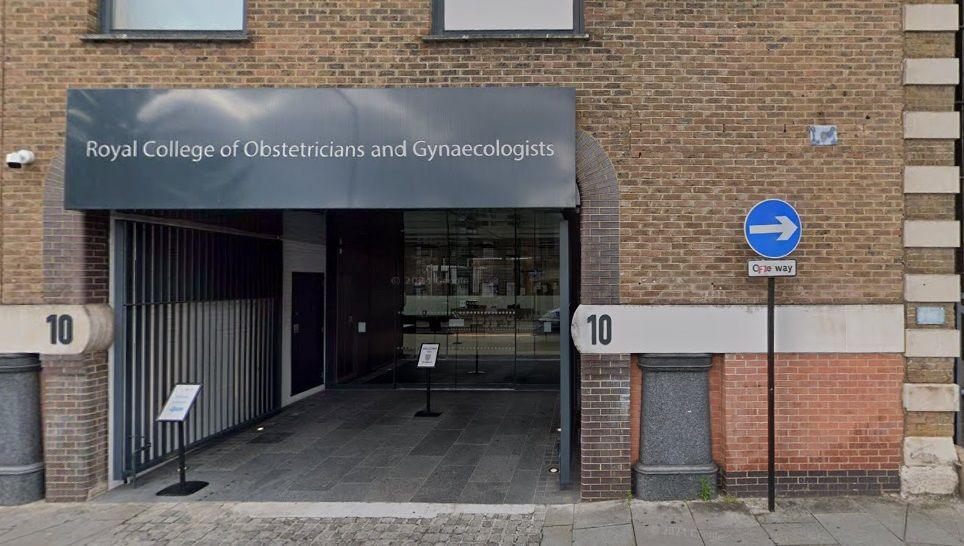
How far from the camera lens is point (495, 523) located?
17.8ft

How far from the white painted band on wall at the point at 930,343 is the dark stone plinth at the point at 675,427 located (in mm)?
2162

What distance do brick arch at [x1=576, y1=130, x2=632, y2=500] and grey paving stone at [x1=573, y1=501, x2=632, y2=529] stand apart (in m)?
0.11

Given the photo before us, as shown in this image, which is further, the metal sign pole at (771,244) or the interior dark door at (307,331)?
the interior dark door at (307,331)

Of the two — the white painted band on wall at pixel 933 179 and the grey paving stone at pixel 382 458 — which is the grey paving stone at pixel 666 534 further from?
the white painted band on wall at pixel 933 179

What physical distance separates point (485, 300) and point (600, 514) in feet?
24.1

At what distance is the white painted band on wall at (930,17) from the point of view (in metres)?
5.95

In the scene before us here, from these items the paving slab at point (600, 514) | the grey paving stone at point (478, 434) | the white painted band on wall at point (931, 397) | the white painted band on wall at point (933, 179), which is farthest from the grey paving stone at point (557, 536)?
the white painted band on wall at point (933, 179)

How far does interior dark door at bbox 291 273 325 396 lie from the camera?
34.9 feet

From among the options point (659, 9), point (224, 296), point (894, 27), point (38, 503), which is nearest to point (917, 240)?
point (894, 27)

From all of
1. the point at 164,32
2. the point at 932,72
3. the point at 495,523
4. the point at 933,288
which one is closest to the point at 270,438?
the point at 495,523

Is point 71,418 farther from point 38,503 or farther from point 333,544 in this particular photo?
point 333,544

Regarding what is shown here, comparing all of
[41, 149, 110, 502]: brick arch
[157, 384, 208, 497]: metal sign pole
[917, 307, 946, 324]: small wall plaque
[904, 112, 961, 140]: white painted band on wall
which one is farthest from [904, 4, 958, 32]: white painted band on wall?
[41, 149, 110, 502]: brick arch

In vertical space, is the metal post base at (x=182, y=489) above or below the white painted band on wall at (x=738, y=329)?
below

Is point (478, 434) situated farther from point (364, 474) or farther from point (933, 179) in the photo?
point (933, 179)
